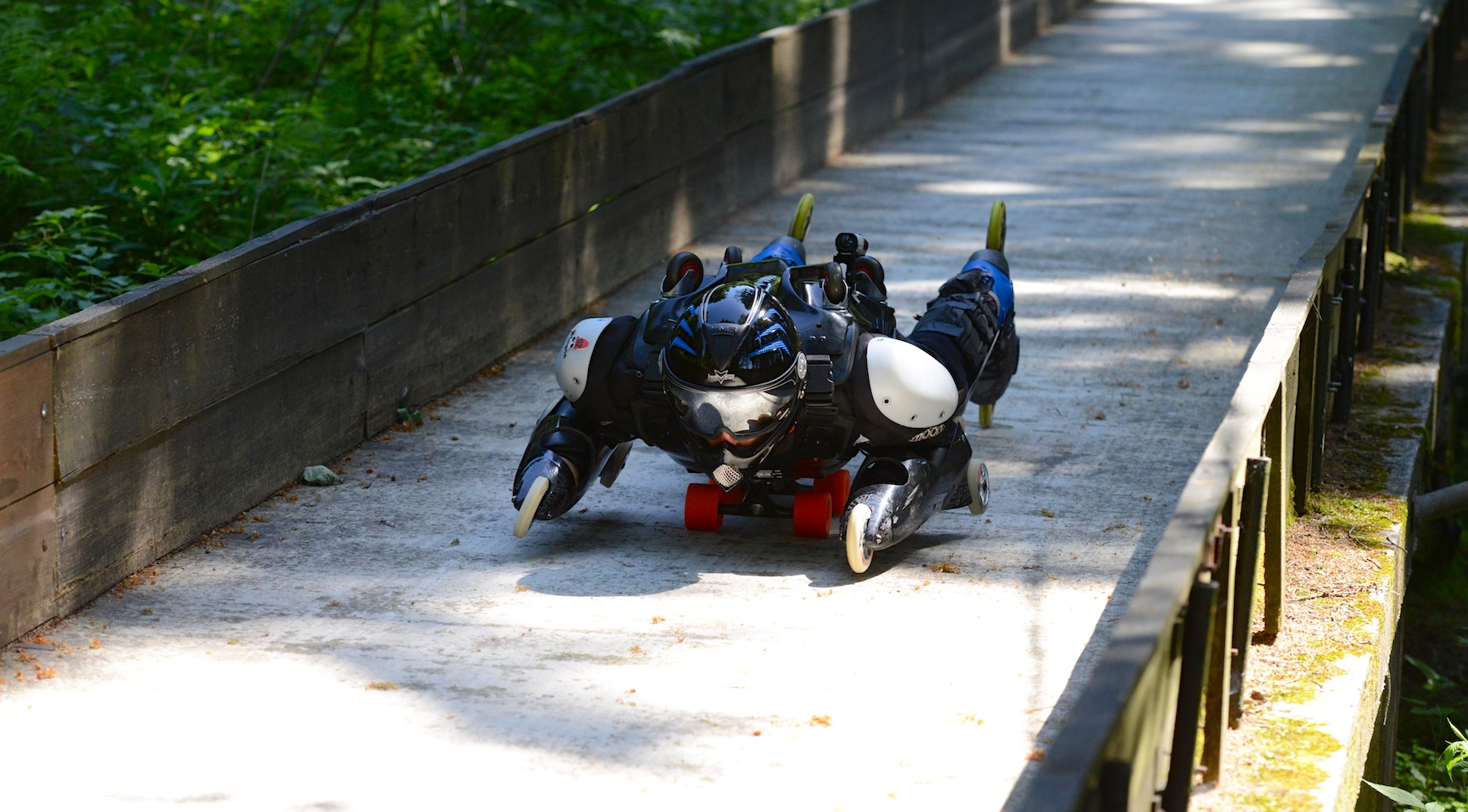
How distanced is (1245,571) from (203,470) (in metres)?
3.78

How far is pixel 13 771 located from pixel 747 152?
8.53 metres

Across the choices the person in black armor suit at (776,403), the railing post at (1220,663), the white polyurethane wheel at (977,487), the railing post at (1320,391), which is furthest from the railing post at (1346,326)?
the railing post at (1220,663)

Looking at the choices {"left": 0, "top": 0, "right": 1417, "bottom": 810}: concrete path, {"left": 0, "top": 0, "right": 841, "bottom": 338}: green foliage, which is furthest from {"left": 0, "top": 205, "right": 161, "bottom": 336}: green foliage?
{"left": 0, "top": 0, "right": 1417, "bottom": 810}: concrete path

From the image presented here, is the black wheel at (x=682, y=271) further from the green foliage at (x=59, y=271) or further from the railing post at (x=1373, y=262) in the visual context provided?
the railing post at (x=1373, y=262)

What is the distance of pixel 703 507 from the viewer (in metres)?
6.14

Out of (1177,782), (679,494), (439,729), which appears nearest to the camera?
(1177,782)

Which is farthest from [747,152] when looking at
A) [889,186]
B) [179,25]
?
[179,25]

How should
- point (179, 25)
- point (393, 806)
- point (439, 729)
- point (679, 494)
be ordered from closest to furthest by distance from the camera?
1. point (393, 806)
2. point (439, 729)
3. point (679, 494)
4. point (179, 25)

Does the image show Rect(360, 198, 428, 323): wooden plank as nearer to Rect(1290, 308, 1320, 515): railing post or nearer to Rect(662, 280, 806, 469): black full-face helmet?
Rect(662, 280, 806, 469): black full-face helmet

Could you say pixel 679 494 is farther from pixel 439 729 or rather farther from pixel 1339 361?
pixel 1339 361

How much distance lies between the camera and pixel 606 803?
4.18 m

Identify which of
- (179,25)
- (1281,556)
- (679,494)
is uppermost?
(179,25)

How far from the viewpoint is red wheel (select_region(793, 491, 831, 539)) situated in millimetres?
6020

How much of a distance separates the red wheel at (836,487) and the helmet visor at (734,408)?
0.84 m
